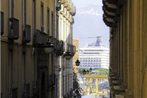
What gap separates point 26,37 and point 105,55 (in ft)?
256

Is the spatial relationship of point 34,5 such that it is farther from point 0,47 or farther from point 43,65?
point 0,47

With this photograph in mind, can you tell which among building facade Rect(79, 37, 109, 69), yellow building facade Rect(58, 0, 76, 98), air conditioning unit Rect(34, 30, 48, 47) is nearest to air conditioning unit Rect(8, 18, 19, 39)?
air conditioning unit Rect(34, 30, 48, 47)

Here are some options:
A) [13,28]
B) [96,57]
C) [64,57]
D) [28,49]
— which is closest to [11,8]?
[13,28]

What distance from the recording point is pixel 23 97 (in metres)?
22.5

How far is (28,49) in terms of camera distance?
24641 millimetres

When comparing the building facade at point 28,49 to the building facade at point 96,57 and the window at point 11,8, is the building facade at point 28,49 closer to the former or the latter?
the window at point 11,8

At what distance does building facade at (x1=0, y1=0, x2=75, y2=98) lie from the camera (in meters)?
19.0

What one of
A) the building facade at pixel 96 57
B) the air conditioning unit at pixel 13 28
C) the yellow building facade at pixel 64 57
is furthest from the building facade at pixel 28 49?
the building facade at pixel 96 57

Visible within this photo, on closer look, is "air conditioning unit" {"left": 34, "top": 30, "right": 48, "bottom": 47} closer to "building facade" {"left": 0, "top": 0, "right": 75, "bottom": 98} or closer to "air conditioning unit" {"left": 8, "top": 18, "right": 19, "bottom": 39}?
"building facade" {"left": 0, "top": 0, "right": 75, "bottom": 98}

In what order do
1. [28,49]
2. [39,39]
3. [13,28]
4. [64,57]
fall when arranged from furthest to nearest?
[64,57] → [39,39] → [28,49] → [13,28]

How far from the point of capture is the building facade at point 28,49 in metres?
19.0

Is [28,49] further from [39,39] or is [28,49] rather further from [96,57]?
[96,57]

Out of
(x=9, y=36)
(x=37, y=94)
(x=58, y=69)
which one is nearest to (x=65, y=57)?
(x=58, y=69)

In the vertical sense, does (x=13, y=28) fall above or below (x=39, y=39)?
above
